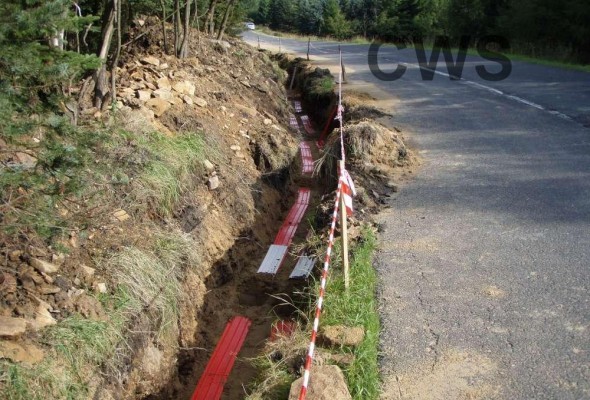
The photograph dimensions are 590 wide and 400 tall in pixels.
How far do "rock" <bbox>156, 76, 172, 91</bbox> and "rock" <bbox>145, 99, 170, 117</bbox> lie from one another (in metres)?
0.56

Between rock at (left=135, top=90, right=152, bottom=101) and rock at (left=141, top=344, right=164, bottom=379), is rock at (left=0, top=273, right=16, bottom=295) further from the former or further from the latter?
rock at (left=135, top=90, right=152, bottom=101)

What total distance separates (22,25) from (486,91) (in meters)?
11.8

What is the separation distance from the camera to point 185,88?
32.4 feet

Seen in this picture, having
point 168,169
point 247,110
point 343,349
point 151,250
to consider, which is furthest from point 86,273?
point 247,110

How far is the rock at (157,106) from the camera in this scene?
8.62 meters

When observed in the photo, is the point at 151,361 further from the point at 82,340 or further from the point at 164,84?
the point at 164,84

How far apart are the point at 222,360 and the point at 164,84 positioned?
5.10 m

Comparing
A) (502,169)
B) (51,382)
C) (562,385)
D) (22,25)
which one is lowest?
(51,382)

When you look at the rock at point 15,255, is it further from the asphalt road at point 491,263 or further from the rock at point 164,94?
the rock at point 164,94

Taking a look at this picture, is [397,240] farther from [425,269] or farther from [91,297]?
[91,297]

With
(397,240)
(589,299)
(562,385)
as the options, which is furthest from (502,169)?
(562,385)

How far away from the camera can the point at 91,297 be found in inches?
199

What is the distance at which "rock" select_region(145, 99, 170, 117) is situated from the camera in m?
8.62

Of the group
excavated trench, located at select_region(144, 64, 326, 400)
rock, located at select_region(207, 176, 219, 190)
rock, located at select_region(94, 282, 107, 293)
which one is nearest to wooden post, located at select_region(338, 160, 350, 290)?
excavated trench, located at select_region(144, 64, 326, 400)
